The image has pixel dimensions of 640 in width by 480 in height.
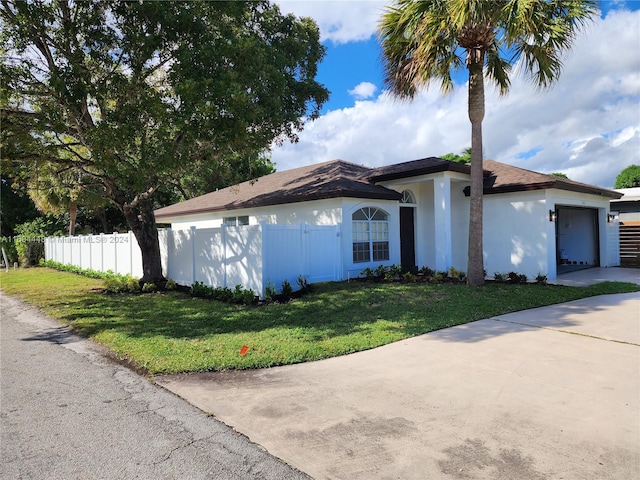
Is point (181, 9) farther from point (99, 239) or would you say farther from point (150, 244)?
point (99, 239)

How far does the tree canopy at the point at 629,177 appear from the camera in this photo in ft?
123

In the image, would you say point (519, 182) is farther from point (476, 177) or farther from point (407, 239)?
point (407, 239)

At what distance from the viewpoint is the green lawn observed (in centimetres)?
648

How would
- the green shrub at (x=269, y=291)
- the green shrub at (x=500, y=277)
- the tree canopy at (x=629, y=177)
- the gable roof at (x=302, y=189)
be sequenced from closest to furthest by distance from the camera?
the green shrub at (x=269, y=291) < the green shrub at (x=500, y=277) < the gable roof at (x=302, y=189) < the tree canopy at (x=629, y=177)

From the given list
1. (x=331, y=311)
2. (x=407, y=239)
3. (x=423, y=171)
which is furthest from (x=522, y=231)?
(x=331, y=311)

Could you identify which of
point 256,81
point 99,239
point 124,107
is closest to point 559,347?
point 256,81

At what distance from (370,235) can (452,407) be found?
10.0 meters

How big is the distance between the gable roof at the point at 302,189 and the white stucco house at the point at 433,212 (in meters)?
0.06

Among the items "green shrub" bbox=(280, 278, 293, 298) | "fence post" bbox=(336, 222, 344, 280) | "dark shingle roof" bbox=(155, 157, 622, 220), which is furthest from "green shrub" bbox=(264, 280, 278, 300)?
"dark shingle roof" bbox=(155, 157, 622, 220)

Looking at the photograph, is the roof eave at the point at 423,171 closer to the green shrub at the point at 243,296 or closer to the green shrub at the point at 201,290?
the green shrub at the point at 243,296

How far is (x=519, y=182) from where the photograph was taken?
13.3 meters

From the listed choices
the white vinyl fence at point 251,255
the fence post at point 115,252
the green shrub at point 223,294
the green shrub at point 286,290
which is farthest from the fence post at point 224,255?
the fence post at point 115,252

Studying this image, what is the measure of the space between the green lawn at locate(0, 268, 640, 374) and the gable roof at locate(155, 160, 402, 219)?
310 cm

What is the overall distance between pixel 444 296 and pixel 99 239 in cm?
1549
